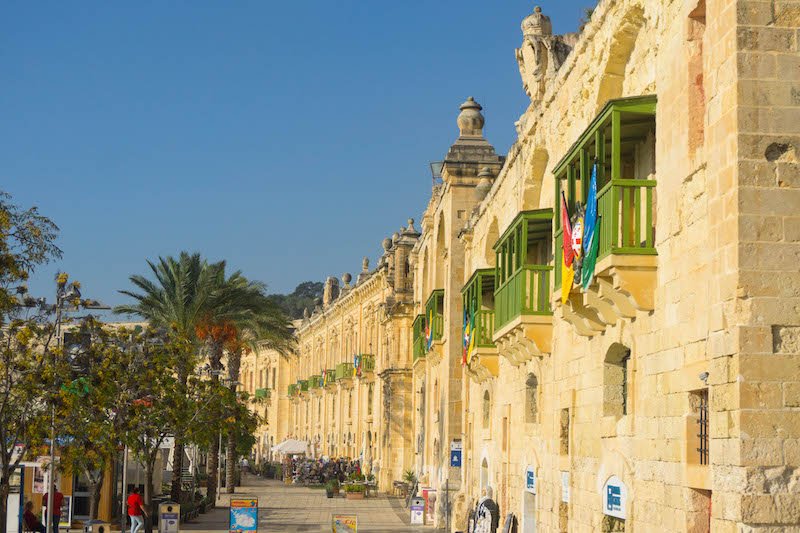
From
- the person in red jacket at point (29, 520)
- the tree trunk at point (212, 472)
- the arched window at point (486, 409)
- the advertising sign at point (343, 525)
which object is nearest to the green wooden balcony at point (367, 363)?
the tree trunk at point (212, 472)

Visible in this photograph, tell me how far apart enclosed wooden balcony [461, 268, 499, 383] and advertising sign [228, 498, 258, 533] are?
518 centimetres

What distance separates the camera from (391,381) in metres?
48.0

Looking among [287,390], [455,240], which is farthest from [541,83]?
[287,390]

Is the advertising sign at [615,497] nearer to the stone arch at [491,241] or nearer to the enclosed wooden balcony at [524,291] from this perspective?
the enclosed wooden balcony at [524,291]

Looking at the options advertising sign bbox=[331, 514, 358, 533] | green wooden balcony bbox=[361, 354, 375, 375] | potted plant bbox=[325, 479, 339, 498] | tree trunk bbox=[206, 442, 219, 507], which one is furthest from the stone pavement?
advertising sign bbox=[331, 514, 358, 533]

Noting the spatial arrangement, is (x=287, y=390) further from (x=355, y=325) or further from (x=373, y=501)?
(x=373, y=501)

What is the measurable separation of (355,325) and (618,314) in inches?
2002

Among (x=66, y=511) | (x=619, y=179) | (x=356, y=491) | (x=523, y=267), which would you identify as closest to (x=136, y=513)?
(x=66, y=511)

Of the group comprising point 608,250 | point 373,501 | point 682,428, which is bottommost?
point 373,501

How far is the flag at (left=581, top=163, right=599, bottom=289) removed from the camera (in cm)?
1226

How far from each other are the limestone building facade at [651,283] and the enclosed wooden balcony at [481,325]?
0.17 ft

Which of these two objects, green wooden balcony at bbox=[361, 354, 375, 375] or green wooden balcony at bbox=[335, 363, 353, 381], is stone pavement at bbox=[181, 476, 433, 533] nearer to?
green wooden balcony at bbox=[361, 354, 375, 375]

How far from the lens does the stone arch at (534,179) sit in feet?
65.6

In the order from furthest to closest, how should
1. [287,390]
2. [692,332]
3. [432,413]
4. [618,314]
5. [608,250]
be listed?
[287,390], [432,413], [618,314], [608,250], [692,332]
